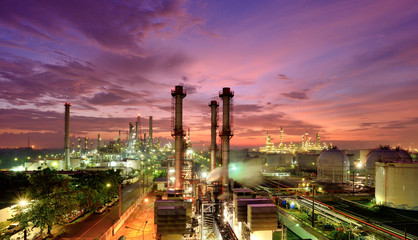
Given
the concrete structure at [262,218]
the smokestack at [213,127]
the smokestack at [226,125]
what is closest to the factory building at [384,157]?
the smokestack at [213,127]

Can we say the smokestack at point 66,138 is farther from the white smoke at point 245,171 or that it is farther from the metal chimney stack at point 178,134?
the metal chimney stack at point 178,134


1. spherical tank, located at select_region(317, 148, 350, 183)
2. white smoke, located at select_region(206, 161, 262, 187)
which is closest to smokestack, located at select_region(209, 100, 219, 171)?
white smoke, located at select_region(206, 161, 262, 187)

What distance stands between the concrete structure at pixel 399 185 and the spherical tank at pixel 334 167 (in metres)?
18.8

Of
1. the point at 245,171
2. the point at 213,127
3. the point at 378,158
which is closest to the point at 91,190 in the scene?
the point at 213,127

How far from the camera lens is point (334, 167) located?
198 ft

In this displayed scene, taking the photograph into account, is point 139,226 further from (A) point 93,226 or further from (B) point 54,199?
(B) point 54,199

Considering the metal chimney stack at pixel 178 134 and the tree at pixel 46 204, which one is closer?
the tree at pixel 46 204

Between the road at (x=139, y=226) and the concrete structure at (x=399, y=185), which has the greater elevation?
the concrete structure at (x=399, y=185)

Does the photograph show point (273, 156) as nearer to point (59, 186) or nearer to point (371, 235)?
point (371, 235)

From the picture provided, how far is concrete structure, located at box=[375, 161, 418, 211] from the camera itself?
38188mm

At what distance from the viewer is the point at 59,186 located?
29.5 meters

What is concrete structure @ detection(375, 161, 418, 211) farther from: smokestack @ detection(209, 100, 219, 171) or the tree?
the tree

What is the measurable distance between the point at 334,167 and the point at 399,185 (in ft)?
70.2

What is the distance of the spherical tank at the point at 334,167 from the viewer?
59906 mm
